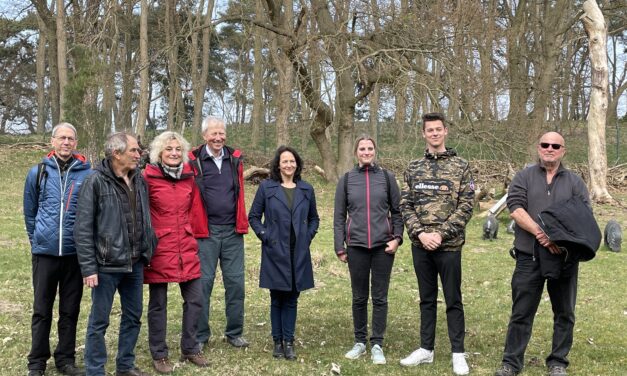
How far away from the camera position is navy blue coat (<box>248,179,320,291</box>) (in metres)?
4.95

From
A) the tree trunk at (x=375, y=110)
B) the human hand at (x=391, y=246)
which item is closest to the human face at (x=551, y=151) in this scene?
the human hand at (x=391, y=246)

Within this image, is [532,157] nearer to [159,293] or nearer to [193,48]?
[193,48]

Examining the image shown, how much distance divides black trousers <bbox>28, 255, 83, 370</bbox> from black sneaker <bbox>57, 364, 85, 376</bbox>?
A: 0.02m

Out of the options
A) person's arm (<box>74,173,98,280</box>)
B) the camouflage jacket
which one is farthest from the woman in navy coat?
person's arm (<box>74,173,98,280</box>)

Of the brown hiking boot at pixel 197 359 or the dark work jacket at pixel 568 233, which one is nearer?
the dark work jacket at pixel 568 233

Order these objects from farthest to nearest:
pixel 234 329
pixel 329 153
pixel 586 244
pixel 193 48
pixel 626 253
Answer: pixel 193 48
pixel 329 153
pixel 626 253
pixel 234 329
pixel 586 244

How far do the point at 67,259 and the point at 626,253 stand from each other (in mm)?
8935

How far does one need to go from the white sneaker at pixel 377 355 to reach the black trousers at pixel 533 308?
96 cm

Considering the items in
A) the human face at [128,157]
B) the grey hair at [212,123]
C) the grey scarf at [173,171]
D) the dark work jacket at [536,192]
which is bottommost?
the dark work jacket at [536,192]

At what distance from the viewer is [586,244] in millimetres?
4176

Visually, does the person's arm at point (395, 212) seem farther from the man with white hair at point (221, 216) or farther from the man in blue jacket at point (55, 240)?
the man in blue jacket at point (55, 240)

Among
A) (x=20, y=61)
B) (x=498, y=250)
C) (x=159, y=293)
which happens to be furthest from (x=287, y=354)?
(x=20, y=61)

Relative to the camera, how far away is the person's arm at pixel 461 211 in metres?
A: 4.54

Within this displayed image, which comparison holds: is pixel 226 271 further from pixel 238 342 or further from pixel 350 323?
pixel 350 323
